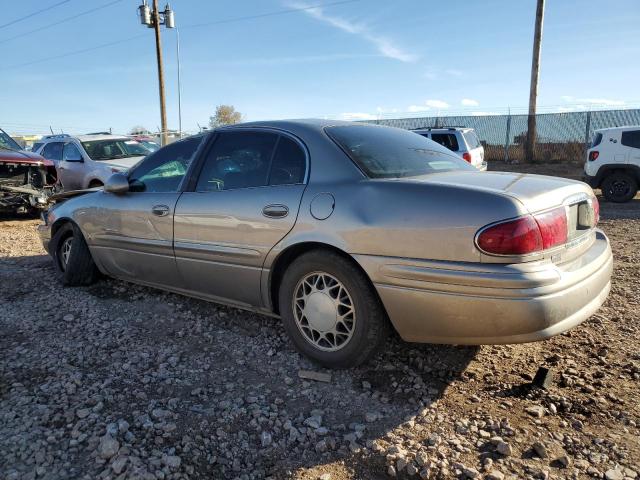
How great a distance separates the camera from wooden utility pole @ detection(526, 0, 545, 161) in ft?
60.6

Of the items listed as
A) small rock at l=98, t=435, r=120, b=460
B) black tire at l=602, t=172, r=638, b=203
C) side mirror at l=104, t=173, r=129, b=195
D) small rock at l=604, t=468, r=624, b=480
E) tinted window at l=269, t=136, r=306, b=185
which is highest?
tinted window at l=269, t=136, r=306, b=185

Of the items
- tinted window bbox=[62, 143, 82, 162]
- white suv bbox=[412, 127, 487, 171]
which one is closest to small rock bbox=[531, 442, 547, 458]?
white suv bbox=[412, 127, 487, 171]

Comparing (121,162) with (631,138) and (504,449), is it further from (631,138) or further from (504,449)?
(631,138)

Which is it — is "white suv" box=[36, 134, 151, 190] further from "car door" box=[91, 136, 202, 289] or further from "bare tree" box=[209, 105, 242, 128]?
"bare tree" box=[209, 105, 242, 128]

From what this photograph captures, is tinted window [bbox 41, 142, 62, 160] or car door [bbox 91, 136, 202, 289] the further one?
tinted window [bbox 41, 142, 62, 160]

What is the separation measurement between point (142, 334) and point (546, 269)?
9.08 ft

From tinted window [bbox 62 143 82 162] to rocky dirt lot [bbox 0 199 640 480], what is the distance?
7.31m

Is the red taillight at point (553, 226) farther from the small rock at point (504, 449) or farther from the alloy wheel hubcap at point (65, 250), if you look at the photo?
the alloy wheel hubcap at point (65, 250)

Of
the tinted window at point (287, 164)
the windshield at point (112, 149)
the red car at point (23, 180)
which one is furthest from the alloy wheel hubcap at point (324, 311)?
the windshield at point (112, 149)

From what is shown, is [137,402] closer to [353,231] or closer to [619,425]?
[353,231]

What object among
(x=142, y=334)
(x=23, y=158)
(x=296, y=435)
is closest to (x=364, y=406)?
(x=296, y=435)

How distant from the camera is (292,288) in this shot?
3064mm

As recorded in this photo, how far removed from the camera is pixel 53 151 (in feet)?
36.7

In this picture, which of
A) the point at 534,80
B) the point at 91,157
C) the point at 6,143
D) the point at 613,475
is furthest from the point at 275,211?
the point at 534,80
